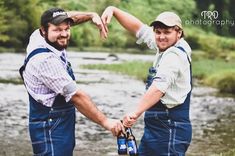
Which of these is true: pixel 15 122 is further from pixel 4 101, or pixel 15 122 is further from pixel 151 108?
pixel 151 108

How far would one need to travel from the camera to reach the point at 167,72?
4266 millimetres

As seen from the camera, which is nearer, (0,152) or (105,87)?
(0,152)

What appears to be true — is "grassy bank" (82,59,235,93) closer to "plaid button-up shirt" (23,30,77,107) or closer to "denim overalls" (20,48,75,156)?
"denim overalls" (20,48,75,156)

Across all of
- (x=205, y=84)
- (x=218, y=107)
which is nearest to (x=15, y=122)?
(x=218, y=107)

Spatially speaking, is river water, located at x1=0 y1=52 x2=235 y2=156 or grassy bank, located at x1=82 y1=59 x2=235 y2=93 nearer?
river water, located at x1=0 y1=52 x2=235 y2=156

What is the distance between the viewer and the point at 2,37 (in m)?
38.9

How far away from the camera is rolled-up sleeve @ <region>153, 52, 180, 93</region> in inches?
167

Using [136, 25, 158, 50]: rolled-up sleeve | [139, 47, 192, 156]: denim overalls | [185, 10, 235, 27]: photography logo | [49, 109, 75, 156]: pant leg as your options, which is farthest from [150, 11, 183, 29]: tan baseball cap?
[185, 10, 235, 27]: photography logo

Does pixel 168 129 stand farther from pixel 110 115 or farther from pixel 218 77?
pixel 218 77

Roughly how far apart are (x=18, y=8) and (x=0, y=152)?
37.8m

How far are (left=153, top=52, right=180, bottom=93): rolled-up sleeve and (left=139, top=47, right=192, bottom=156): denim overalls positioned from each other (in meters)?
0.15

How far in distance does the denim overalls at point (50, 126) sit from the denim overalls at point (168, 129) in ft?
2.17

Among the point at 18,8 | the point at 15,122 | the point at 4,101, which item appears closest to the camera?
the point at 15,122

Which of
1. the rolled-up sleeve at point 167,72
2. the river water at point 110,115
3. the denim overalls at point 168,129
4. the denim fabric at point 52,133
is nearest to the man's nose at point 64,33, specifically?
the denim fabric at point 52,133
